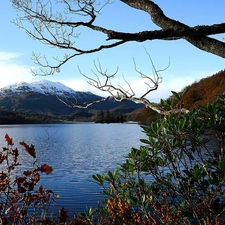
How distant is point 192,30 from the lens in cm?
322

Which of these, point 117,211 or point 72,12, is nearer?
point 117,211

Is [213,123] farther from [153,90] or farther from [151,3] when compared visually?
[151,3]

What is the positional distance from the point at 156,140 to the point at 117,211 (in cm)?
96

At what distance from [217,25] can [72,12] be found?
198 centimetres

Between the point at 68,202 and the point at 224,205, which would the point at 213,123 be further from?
the point at 68,202

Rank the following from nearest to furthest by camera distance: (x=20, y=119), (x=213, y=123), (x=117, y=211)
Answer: (x=117, y=211), (x=213, y=123), (x=20, y=119)

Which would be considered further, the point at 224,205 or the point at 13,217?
the point at 224,205

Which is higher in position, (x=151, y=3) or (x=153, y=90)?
(x=151, y=3)

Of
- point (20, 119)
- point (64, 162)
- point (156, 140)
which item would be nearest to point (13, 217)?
point (156, 140)

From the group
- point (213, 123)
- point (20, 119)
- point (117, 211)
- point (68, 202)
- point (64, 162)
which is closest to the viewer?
point (117, 211)

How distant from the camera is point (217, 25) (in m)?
3.24

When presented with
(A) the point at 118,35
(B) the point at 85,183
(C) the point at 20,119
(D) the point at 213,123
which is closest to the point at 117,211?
(D) the point at 213,123

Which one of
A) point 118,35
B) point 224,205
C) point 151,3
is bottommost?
point 224,205

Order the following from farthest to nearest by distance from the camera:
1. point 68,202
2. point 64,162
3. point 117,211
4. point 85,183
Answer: point 64,162
point 85,183
point 68,202
point 117,211
